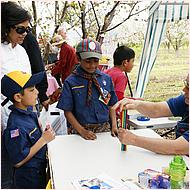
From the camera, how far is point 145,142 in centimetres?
147

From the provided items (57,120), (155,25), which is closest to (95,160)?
(57,120)

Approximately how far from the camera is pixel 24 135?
155 centimetres

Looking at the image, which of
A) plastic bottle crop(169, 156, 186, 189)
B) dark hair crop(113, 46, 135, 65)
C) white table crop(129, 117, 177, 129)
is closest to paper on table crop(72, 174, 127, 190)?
plastic bottle crop(169, 156, 186, 189)

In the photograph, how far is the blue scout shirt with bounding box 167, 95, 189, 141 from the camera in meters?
1.56

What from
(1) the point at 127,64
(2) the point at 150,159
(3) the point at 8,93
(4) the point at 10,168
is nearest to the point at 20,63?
(3) the point at 8,93

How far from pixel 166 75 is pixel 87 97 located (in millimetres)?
5903

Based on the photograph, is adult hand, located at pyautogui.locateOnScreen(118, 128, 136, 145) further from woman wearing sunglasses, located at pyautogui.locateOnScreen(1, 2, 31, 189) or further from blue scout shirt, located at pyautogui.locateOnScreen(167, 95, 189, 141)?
woman wearing sunglasses, located at pyautogui.locateOnScreen(1, 2, 31, 189)

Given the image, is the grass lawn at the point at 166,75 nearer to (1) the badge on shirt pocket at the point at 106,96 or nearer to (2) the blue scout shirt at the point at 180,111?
(1) the badge on shirt pocket at the point at 106,96

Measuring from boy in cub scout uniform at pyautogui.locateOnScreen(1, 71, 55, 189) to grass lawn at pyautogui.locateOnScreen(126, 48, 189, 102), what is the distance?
14.8 feet

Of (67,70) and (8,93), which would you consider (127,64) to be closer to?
(8,93)

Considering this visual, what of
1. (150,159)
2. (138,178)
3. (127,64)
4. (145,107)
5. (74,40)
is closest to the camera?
(138,178)

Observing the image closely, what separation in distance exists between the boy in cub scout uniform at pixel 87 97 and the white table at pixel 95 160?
0.21m

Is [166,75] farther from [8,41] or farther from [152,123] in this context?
[8,41]

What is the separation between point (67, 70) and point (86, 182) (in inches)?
137
